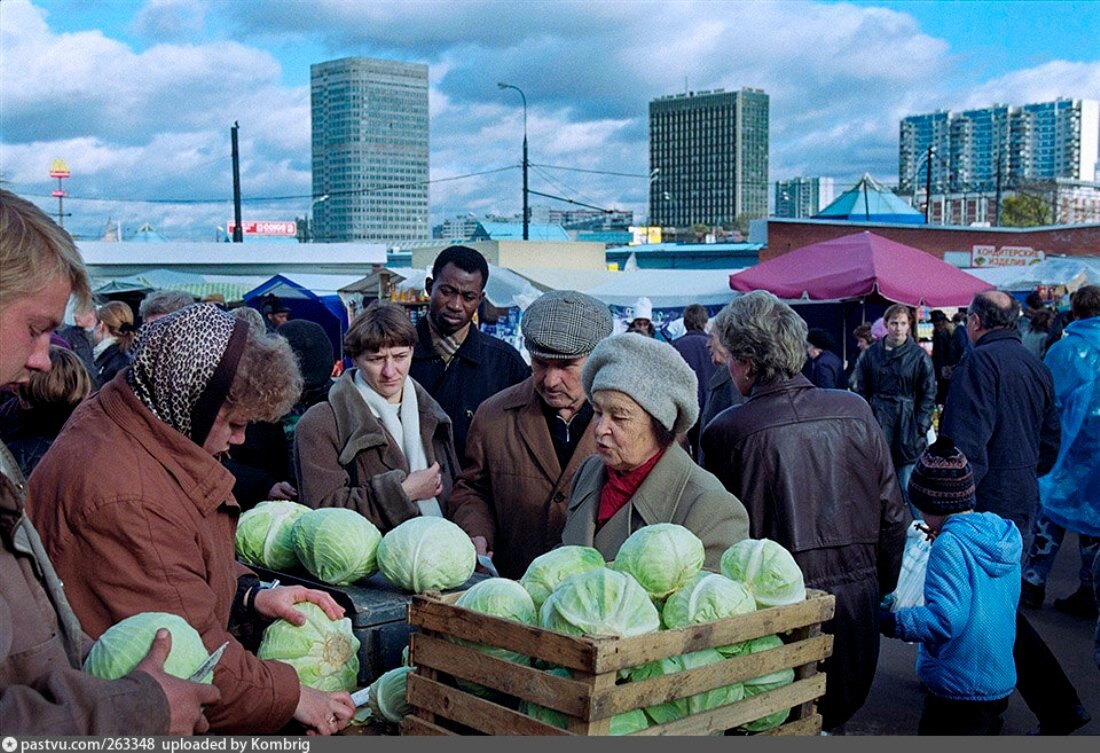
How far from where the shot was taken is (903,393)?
8781 millimetres

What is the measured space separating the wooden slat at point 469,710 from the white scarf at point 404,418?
5.60 ft

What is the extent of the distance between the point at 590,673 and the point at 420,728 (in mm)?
530

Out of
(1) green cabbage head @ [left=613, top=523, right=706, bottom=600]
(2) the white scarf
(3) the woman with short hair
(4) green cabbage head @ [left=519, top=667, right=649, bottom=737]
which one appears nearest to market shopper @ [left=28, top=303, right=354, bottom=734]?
(4) green cabbage head @ [left=519, top=667, right=649, bottom=737]

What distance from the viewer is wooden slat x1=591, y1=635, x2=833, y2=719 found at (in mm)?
1851

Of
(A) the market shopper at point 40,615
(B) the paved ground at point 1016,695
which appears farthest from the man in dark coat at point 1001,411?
(A) the market shopper at point 40,615

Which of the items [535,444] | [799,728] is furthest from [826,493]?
[799,728]

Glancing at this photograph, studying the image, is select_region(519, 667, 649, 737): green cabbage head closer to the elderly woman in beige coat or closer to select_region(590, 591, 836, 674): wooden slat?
select_region(590, 591, 836, 674): wooden slat

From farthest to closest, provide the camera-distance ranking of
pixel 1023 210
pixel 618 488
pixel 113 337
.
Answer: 1. pixel 1023 210
2. pixel 113 337
3. pixel 618 488

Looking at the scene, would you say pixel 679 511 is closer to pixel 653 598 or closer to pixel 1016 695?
pixel 653 598

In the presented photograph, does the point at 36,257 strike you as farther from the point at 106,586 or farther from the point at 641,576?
the point at 641,576

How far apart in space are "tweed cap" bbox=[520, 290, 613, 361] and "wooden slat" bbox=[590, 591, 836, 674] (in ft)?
4.59

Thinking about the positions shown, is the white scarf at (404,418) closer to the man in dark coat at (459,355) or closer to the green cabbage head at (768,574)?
the man in dark coat at (459,355)

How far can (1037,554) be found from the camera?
6801 mm

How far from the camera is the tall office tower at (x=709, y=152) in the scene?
7519 cm
